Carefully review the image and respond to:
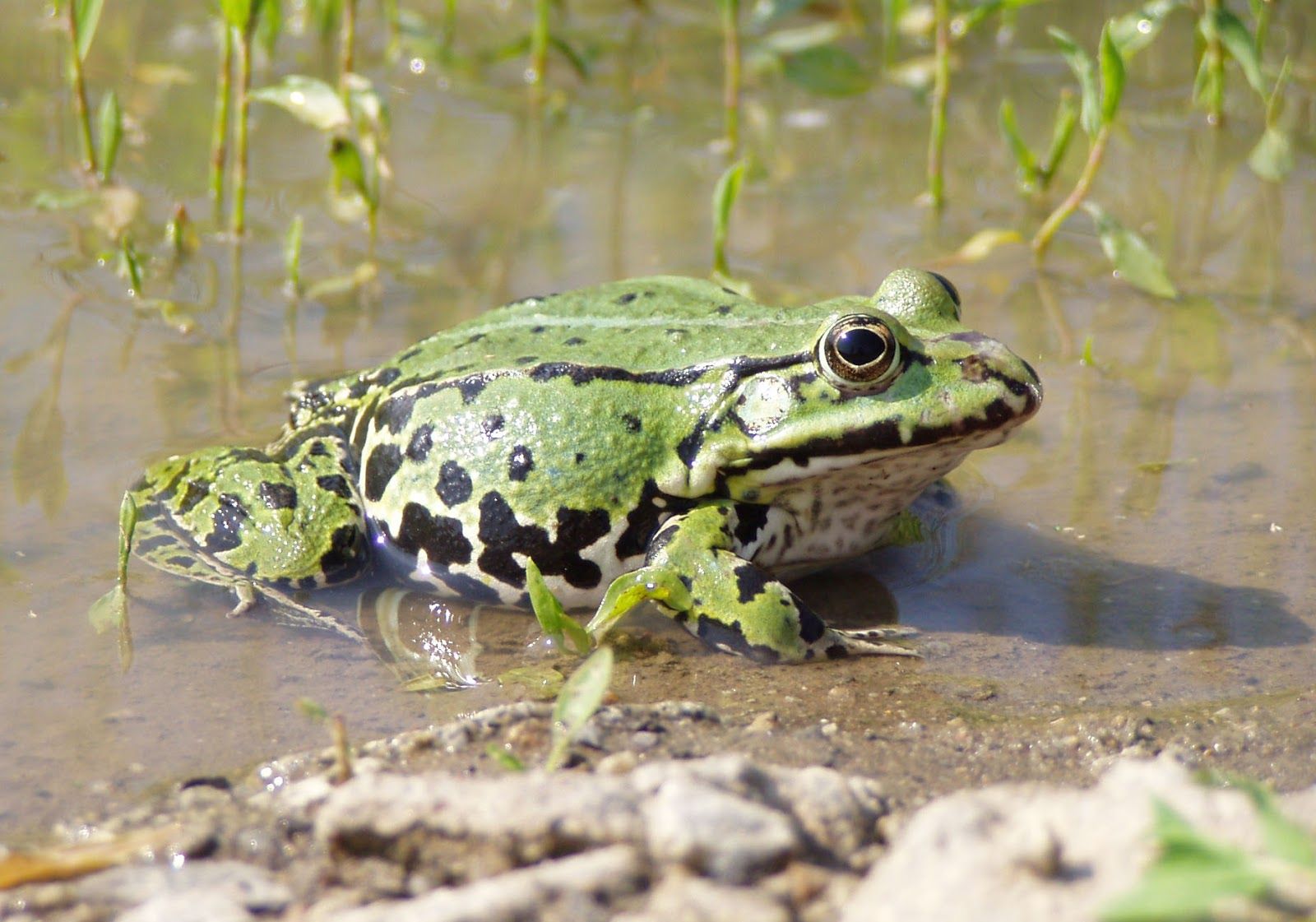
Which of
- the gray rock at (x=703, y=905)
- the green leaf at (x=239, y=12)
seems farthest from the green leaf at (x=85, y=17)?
the gray rock at (x=703, y=905)

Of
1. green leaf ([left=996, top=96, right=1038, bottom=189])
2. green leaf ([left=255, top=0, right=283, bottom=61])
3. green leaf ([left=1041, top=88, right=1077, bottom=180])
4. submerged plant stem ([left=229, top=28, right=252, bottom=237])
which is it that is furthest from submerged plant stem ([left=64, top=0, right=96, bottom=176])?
green leaf ([left=1041, top=88, right=1077, bottom=180])

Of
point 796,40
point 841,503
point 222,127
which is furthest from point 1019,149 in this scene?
point 222,127

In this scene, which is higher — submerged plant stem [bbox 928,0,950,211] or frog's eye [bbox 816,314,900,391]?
submerged plant stem [bbox 928,0,950,211]

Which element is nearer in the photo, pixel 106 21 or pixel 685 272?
pixel 685 272

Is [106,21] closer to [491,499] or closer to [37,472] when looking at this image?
[37,472]

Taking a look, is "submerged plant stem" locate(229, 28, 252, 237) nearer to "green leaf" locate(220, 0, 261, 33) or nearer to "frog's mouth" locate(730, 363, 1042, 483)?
"green leaf" locate(220, 0, 261, 33)

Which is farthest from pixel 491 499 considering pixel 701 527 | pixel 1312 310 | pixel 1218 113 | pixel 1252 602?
pixel 1218 113

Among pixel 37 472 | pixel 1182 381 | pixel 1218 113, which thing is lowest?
pixel 37 472
